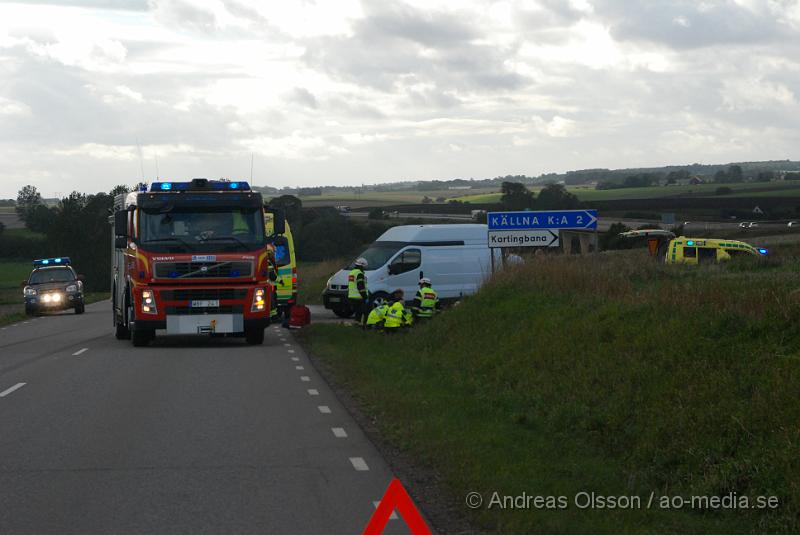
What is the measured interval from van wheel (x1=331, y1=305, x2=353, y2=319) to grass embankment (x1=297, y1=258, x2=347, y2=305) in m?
12.9

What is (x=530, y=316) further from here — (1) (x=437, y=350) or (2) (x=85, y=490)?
(2) (x=85, y=490)

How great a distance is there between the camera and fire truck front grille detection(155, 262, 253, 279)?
2242 cm

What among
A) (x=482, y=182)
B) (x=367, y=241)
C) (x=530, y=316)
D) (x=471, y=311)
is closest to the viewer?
(x=530, y=316)

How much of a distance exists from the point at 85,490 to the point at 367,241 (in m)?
73.7

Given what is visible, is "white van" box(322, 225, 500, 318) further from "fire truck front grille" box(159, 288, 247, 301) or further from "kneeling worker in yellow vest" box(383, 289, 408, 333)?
"fire truck front grille" box(159, 288, 247, 301)

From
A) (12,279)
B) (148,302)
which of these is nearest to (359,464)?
(148,302)

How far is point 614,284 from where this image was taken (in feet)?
62.3

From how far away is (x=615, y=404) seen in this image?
1205 centimetres

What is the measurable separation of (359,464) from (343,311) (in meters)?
24.4

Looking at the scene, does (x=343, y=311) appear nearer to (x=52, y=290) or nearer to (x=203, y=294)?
(x=203, y=294)

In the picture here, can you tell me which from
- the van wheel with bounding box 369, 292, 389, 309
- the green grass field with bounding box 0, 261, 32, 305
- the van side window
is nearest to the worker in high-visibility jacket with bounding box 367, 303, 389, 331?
the van wheel with bounding box 369, 292, 389, 309

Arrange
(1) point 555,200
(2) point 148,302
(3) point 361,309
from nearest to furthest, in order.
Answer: (2) point 148,302 → (3) point 361,309 → (1) point 555,200

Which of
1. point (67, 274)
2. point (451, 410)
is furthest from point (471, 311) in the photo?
point (67, 274)

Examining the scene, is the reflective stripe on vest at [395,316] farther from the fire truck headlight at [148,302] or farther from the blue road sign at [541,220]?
the fire truck headlight at [148,302]
